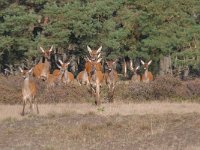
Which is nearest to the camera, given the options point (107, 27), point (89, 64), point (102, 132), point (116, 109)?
point (102, 132)

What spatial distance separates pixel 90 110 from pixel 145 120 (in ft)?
12.1

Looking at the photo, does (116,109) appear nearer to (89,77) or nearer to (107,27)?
(89,77)

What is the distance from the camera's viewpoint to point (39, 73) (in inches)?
1286

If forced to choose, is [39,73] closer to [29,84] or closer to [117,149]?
[29,84]

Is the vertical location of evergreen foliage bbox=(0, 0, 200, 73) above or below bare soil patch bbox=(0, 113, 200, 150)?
above

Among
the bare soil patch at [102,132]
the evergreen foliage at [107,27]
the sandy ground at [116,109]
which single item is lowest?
the sandy ground at [116,109]

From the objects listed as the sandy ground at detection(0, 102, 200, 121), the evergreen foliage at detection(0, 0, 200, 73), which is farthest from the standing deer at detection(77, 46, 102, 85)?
the evergreen foliage at detection(0, 0, 200, 73)

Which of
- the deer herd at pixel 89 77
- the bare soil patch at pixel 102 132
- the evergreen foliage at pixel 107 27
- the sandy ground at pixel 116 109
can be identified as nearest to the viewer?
the bare soil patch at pixel 102 132

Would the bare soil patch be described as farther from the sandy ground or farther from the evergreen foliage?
the evergreen foliage

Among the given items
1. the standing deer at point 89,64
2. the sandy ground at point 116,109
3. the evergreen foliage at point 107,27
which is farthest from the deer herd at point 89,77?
the evergreen foliage at point 107,27

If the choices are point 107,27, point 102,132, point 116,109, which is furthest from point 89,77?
point 107,27

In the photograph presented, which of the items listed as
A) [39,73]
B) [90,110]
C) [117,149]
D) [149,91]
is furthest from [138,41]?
[117,149]

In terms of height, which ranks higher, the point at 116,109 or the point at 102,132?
the point at 102,132

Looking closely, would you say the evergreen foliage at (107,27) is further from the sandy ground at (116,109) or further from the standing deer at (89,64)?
the sandy ground at (116,109)
